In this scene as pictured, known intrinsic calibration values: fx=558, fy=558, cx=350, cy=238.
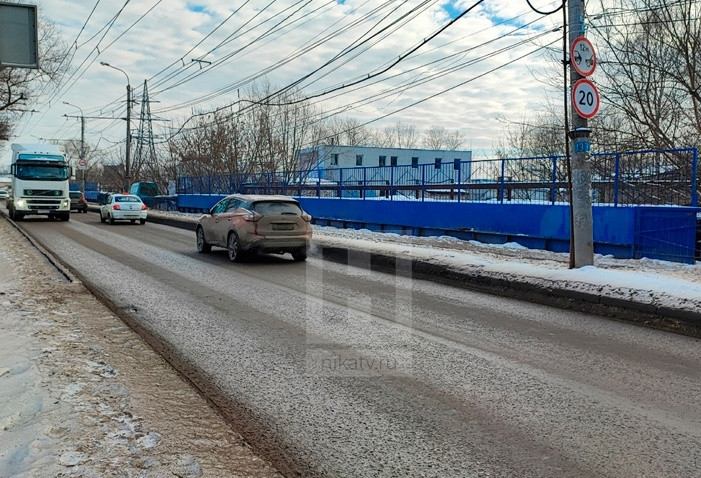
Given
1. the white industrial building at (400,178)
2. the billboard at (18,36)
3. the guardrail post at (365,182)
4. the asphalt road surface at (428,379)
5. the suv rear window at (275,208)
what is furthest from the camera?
the guardrail post at (365,182)

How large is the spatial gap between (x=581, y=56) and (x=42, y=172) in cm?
2588

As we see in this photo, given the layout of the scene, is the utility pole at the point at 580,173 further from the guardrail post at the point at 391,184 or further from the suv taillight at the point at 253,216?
the guardrail post at the point at 391,184

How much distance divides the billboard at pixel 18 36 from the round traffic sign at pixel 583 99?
8.34m

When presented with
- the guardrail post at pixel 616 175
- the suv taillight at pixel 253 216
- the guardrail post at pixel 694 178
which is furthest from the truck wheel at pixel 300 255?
the guardrail post at pixel 694 178

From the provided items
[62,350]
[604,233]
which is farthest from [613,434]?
[604,233]

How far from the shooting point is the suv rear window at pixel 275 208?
43.1 feet

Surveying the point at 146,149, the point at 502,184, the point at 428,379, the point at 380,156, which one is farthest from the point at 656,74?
the point at 380,156

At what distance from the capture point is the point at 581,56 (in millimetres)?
9750

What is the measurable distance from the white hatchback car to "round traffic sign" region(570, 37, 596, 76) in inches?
882

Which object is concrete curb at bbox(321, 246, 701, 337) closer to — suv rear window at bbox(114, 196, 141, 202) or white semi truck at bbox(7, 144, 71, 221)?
suv rear window at bbox(114, 196, 141, 202)

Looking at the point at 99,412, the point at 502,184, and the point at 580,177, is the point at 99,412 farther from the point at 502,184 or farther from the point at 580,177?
the point at 502,184

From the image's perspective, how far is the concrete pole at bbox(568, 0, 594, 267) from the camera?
9.91 metres

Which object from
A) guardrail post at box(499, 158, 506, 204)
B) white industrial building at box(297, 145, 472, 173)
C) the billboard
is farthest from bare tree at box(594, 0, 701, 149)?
white industrial building at box(297, 145, 472, 173)

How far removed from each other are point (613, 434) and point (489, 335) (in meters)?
2.75
